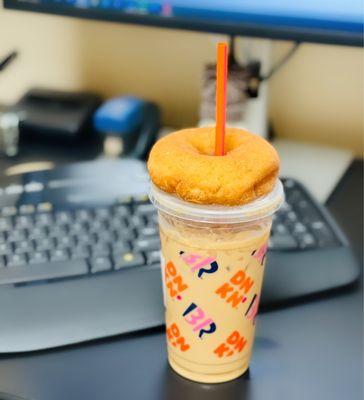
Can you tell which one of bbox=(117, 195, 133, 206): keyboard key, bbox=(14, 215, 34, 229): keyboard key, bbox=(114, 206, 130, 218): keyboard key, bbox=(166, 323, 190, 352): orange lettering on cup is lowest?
bbox=(166, 323, 190, 352): orange lettering on cup

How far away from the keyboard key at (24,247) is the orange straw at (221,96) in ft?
0.65

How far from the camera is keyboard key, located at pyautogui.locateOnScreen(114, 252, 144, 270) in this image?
0.53m

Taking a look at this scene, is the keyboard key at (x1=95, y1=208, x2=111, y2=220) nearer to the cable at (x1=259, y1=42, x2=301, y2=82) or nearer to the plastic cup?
the plastic cup

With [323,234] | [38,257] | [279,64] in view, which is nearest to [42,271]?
[38,257]

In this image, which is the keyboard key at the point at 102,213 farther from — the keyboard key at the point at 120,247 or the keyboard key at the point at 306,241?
the keyboard key at the point at 306,241

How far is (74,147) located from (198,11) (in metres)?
0.22

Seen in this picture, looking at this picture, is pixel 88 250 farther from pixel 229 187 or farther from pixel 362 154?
pixel 362 154

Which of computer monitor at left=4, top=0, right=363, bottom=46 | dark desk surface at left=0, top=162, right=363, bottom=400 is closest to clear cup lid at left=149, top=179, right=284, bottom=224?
dark desk surface at left=0, top=162, right=363, bottom=400

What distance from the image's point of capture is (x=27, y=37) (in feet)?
3.05

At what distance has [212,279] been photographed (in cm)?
42

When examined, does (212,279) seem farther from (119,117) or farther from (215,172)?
(119,117)

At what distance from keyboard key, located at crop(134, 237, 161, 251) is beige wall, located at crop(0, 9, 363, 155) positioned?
0.35 metres

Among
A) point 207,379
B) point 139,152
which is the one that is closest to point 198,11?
point 139,152

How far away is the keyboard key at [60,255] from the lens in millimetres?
532
